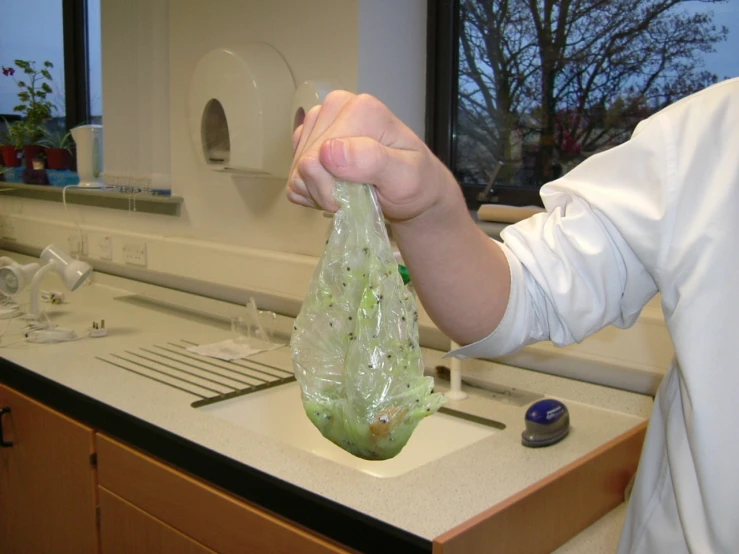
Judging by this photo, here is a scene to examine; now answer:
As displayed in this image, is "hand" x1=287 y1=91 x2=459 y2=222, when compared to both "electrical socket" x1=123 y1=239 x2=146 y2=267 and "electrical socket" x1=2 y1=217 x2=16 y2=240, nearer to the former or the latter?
"electrical socket" x1=123 y1=239 x2=146 y2=267

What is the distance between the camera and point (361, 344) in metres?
0.67

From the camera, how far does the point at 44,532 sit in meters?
1.70

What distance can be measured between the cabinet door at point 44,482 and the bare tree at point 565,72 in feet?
3.81

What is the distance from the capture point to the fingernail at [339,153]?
619mm

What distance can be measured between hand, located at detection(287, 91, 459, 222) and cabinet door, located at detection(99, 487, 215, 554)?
780 millimetres

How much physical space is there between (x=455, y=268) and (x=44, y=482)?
4.24 ft

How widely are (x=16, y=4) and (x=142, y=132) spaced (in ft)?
5.47

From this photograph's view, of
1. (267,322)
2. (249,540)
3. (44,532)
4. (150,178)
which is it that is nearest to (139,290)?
(150,178)

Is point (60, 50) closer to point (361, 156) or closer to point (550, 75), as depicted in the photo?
point (550, 75)

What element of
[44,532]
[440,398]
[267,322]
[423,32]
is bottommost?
[44,532]

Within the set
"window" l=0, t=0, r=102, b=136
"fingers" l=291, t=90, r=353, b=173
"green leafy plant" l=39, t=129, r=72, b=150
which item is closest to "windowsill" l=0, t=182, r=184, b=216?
"green leafy plant" l=39, t=129, r=72, b=150

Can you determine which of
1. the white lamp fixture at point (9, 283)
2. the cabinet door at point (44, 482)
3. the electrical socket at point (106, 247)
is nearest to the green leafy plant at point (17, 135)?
the electrical socket at point (106, 247)

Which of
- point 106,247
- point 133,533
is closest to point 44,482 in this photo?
point 133,533

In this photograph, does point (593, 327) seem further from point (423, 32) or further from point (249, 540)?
point (423, 32)
